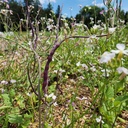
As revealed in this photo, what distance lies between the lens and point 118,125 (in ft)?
3.98

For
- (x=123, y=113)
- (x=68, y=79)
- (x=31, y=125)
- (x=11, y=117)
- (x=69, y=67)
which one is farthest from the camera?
(x=69, y=67)

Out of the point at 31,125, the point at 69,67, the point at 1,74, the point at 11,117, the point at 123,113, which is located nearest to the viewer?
the point at 11,117

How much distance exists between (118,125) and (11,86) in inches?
26.9

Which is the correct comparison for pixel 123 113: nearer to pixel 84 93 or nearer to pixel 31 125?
pixel 84 93

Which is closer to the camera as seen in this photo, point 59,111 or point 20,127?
point 20,127

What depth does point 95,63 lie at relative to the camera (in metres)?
1.92

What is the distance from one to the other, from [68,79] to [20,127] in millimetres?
892

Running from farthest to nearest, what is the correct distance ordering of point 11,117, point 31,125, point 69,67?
point 69,67 < point 31,125 < point 11,117

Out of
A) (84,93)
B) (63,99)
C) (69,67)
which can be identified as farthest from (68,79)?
(63,99)

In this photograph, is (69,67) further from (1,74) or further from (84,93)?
(1,74)

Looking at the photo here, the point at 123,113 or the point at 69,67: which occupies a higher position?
the point at 69,67

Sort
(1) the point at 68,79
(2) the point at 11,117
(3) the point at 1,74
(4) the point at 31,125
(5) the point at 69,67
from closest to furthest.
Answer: (2) the point at 11,117 < (4) the point at 31,125 < (3) the point at 1,74 < (1) the point at 68,79 < (5) the point at 69,67

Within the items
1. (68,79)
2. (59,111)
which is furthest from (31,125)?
(68,79)

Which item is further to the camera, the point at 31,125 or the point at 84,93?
the point at 84,93
